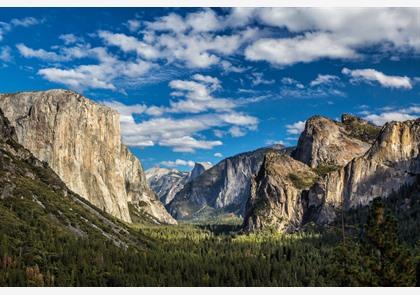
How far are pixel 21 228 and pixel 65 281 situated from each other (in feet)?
153

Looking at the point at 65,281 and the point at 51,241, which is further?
the point at 51,241

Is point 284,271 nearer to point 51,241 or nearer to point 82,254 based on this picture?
point 82,254

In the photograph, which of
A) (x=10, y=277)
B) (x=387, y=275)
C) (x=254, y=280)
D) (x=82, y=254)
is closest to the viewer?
(x=387, y=275)

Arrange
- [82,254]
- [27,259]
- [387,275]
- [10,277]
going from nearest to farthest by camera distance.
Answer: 1. [387,275]
2. [10,277]
3. [27,259]
4. [82,254]

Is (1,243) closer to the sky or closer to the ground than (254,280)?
closer to the sky

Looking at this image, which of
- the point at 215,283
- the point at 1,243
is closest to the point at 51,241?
the point at 1,243

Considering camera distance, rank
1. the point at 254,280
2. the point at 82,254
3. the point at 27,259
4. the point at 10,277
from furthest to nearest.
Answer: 1. the point at 254,280
2. the point at 82,254
3. the point at 27,259
4. the point at 10,277

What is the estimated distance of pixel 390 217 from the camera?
225ft

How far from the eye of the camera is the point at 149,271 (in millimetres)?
181375

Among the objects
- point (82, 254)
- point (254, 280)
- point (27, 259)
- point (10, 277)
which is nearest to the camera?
point (10, 277)

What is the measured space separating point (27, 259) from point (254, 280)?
257 ft

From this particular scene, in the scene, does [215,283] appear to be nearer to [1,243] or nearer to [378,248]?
[1,243]

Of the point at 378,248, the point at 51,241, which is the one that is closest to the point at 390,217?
the point at 378,248

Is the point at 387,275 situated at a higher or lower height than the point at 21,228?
lower
